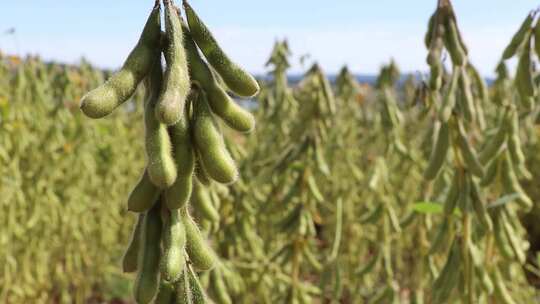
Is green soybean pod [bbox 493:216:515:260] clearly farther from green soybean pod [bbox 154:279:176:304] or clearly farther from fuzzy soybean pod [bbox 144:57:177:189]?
fuzzy soybean pod [bbox 144:57:177:189]

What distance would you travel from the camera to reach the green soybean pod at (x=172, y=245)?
812 mm

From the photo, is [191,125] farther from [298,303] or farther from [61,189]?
[61,189]

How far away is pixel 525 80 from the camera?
1.77 m

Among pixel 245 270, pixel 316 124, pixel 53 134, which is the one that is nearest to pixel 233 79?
pixel 316 124

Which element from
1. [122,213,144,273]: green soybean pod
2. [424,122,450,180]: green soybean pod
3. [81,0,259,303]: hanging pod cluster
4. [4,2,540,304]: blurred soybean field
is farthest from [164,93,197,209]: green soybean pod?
[424,122,450,180]: green soybean pod

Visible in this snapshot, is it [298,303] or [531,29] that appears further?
[298,303]

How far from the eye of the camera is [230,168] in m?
0.84

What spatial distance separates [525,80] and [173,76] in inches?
51.4

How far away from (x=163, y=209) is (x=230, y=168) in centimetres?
14

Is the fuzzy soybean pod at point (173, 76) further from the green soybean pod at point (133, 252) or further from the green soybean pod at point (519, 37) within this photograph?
the green soybean pod at point (519, 37)

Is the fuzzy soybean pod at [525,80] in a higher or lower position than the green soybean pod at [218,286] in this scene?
higher

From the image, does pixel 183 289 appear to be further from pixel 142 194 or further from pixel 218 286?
pixel 218 286

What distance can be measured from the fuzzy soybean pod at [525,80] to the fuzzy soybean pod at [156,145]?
126 cm

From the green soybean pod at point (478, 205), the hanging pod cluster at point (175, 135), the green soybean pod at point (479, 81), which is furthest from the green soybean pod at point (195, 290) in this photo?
the green soybean pod at point (479, 81)
